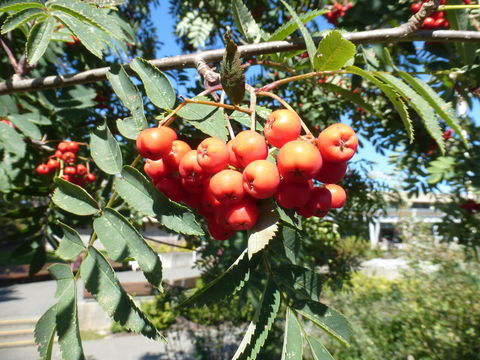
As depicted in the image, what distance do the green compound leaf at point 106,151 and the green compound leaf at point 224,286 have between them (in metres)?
0.37

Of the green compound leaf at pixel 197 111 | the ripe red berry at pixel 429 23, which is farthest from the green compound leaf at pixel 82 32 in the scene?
the ripe red berry at pixel 429 23

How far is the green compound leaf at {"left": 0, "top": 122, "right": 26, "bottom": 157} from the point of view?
1867 mm

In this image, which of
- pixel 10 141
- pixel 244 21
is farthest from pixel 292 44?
pixel 10 141

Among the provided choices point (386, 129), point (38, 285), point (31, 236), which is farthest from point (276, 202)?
point (38, 285)

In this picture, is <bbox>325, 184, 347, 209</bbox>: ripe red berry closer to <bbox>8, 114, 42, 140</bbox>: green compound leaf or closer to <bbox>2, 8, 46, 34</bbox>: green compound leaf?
<bbox>2, 8, 46, 34</bbox>: green compound leaf

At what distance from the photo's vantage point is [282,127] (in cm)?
76

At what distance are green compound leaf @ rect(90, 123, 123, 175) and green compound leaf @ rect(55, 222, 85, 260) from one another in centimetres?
23

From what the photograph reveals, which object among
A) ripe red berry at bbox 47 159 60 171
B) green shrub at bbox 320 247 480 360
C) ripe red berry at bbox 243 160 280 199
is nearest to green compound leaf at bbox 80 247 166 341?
ripe red berry at bbox 243 160 280 199

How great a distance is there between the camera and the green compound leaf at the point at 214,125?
2.75ft

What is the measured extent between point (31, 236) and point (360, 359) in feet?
14.0

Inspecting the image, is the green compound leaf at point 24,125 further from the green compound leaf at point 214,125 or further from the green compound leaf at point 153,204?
the green compound leaf at point 214,125

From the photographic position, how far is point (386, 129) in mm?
3027

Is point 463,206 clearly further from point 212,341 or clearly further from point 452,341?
point 212,341

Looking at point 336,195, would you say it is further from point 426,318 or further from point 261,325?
point 426,318
